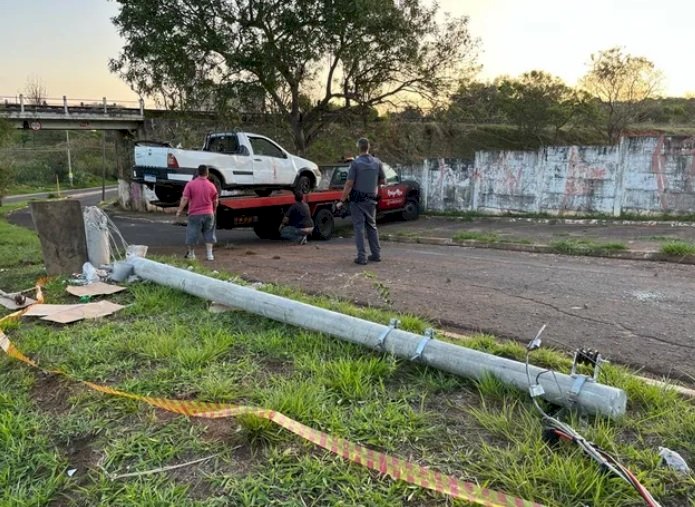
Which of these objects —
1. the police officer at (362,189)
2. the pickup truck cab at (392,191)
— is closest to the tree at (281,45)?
the pickup truck cab at (392,191)

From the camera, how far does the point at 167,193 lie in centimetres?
1102

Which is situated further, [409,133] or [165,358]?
[409,133]

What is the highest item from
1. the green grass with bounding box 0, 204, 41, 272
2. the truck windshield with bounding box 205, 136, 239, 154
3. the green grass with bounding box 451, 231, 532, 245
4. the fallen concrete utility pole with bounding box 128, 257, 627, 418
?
the truck windshield with bounding box 205, 136, 239, 154

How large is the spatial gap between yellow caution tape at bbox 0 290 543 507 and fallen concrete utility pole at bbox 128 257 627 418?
0.90m

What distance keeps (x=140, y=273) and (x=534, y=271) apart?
551cm

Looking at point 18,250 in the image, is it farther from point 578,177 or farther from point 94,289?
point 578,177

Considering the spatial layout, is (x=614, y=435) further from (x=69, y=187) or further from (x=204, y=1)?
(x=69, y=187)

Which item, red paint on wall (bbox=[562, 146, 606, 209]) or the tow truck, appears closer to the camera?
the tow truck

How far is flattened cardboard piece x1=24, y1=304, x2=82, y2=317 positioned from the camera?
5.13 metres

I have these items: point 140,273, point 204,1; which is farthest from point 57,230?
point 204,1

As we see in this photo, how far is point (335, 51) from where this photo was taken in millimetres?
17312

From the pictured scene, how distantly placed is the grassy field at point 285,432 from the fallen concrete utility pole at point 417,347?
0.09 metres

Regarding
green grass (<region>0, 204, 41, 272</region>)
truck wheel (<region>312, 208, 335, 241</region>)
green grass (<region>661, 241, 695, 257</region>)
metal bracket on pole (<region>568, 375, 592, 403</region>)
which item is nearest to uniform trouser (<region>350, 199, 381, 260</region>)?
truck wheel (<region>312, 208, 335, 241</region>)

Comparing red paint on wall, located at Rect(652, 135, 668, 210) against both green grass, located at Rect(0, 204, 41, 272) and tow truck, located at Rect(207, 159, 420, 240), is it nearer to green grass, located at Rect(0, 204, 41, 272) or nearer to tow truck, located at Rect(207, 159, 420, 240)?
tow truck, located at Rect(207, 159, 420, 240)
